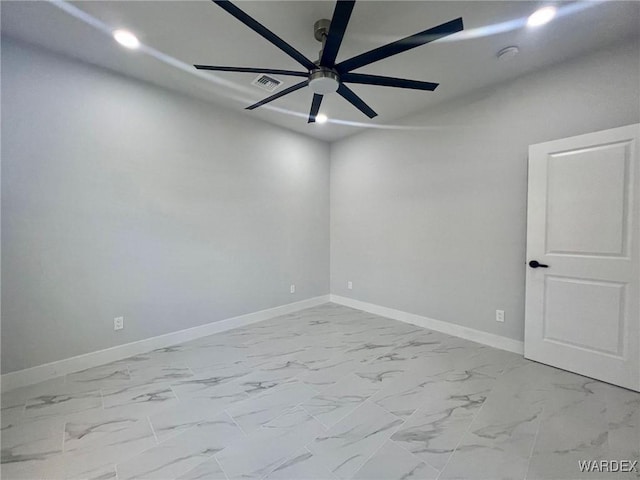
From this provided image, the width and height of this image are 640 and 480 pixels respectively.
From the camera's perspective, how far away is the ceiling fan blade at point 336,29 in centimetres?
123

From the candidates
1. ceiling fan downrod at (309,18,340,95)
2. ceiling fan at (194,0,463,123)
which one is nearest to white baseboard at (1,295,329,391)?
ceiling fan at (194,0,463,123)

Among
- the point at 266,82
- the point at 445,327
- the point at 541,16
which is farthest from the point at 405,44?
the point at 445,327

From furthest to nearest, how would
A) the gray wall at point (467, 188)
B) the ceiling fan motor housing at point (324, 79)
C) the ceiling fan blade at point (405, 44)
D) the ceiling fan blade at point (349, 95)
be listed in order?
the gray wall at point (467, 188) < the ceiling fan blade at point (349, 95) < the ceiling fan motor housing at point (324, 79) < the ceiling fan blade at point (405, 44)

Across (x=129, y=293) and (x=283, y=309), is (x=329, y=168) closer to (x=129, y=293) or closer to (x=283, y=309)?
(x=283, y=309)

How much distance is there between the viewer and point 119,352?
8.61 ft

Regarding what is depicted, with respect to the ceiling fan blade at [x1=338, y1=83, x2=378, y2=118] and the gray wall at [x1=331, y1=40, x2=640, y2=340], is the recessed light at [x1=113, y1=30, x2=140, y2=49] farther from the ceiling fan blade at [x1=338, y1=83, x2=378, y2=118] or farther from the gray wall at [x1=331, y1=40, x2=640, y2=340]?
the gray wall at [x1=331, y1=40, x2=640, y2=340]

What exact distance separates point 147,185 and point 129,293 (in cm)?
113

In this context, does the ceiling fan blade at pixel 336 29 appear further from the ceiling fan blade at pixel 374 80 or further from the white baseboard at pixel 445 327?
the white baseboard at pixel 445 327

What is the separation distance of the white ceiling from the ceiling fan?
36 cm

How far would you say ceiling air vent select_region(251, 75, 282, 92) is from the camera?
8.61 feet

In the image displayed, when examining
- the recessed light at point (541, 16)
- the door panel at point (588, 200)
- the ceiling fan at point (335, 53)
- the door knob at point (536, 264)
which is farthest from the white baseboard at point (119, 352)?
the recessed light at point (541, 16)

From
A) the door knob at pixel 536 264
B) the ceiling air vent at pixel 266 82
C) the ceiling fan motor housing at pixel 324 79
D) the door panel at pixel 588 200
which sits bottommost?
the door knob at pixel 536 264

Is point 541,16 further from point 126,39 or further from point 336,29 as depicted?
point 126,39

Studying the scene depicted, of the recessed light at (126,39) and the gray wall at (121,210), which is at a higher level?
the recessed light at (126,39)
